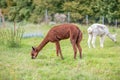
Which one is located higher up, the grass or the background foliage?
the grass

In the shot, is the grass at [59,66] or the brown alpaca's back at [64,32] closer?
the grass at [59,66]

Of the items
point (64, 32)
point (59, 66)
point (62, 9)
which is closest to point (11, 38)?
point (64, 32)

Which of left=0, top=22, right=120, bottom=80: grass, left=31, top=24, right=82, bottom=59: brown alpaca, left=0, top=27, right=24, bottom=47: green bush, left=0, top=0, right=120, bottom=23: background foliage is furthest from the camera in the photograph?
left=0, top=0, right=120, bottom=23: background foliage

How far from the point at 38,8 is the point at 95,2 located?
715cm

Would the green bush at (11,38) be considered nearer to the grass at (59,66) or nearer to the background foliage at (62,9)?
the grass at (59,66)

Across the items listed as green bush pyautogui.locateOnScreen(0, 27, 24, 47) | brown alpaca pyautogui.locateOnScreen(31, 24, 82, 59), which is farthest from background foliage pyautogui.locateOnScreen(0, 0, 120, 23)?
brown alpaca pyautogui.locateOnScreen(31, 24, 82, 59)

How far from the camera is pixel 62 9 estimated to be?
4050cm

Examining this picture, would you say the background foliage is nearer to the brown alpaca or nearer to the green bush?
the green bush

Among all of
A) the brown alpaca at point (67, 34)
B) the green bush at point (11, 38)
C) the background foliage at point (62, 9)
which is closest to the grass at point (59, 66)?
the brown alpaca at point (67, 34)

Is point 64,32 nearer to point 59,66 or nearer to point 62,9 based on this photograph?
point 59,66

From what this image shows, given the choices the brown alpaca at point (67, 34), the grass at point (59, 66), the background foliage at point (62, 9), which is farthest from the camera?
the background foliage at point (62, 9)

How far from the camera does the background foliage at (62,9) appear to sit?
3519cm

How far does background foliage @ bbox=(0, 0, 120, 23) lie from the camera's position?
1385 inches

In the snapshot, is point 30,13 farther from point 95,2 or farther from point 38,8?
point 95,2
